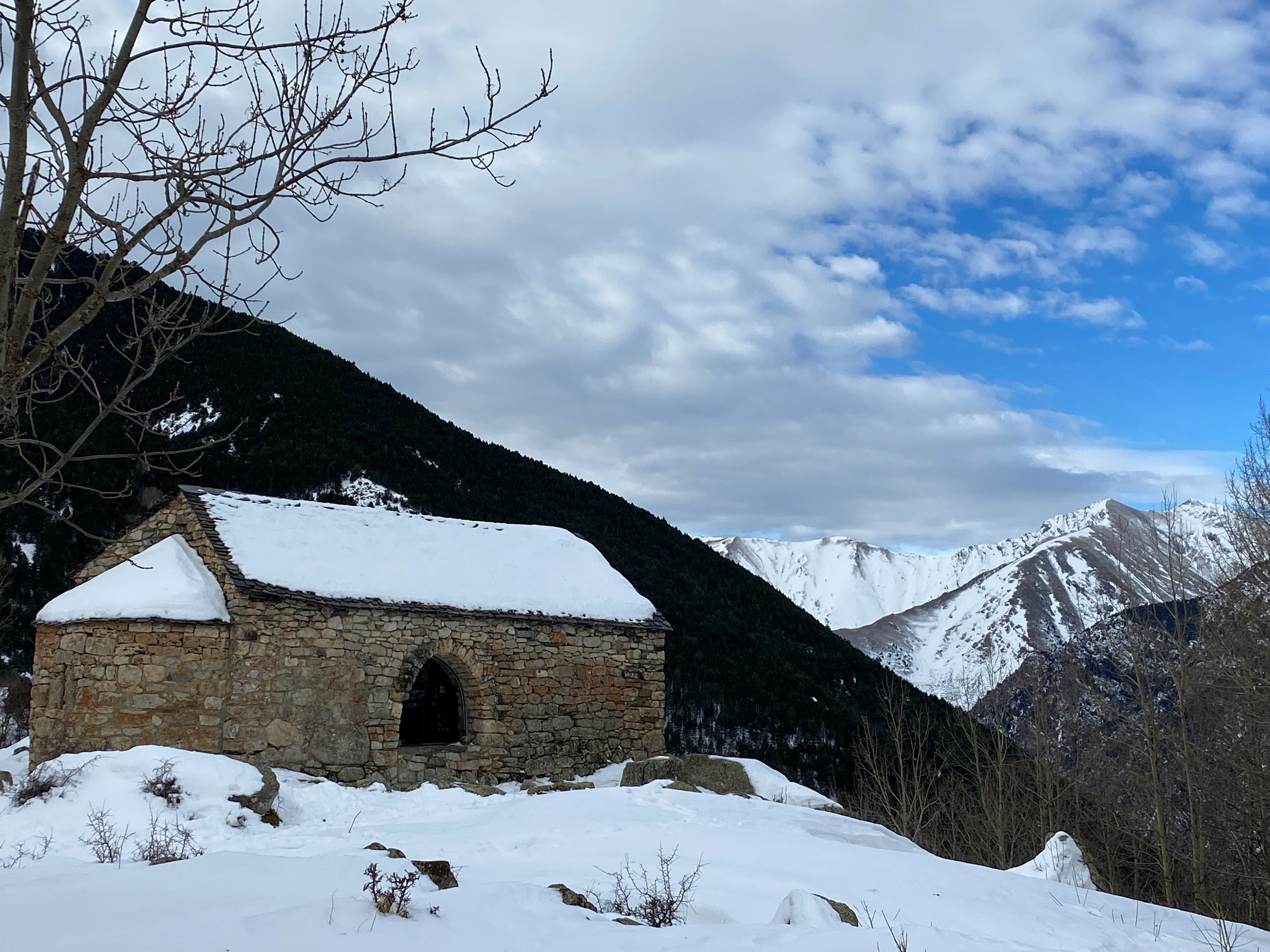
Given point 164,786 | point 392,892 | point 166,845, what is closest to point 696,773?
point 164,786

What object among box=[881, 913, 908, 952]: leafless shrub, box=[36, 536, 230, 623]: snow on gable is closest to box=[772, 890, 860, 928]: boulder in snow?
box=[881, 913, 908, 952]: leafless shrub

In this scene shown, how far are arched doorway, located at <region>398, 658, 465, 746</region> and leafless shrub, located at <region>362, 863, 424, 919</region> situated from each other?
11274mm

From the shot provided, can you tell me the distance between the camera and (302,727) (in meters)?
12.8

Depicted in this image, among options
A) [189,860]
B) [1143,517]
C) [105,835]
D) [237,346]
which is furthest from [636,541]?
[189,860]

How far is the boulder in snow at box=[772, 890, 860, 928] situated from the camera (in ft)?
16.8

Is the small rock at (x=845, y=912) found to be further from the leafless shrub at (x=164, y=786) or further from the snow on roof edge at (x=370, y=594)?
the snow on roof edge at (x=370, y=594)

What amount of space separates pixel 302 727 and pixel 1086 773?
18967 millimetres

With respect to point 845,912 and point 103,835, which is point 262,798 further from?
point 845,912

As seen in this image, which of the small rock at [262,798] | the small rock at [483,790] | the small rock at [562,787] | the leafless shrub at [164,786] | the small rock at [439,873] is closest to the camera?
the small rock at [439,873]

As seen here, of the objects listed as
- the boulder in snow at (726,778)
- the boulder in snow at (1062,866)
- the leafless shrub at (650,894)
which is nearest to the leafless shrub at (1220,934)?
the boulder in snow at (1062,866)

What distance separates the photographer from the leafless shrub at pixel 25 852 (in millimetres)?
7062

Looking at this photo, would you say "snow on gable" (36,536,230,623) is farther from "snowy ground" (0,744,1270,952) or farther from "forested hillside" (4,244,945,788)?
"forested hillside" (4,244,945,788)

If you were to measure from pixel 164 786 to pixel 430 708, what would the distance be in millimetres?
6495

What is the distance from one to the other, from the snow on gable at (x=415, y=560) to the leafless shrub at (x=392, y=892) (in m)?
8.66
